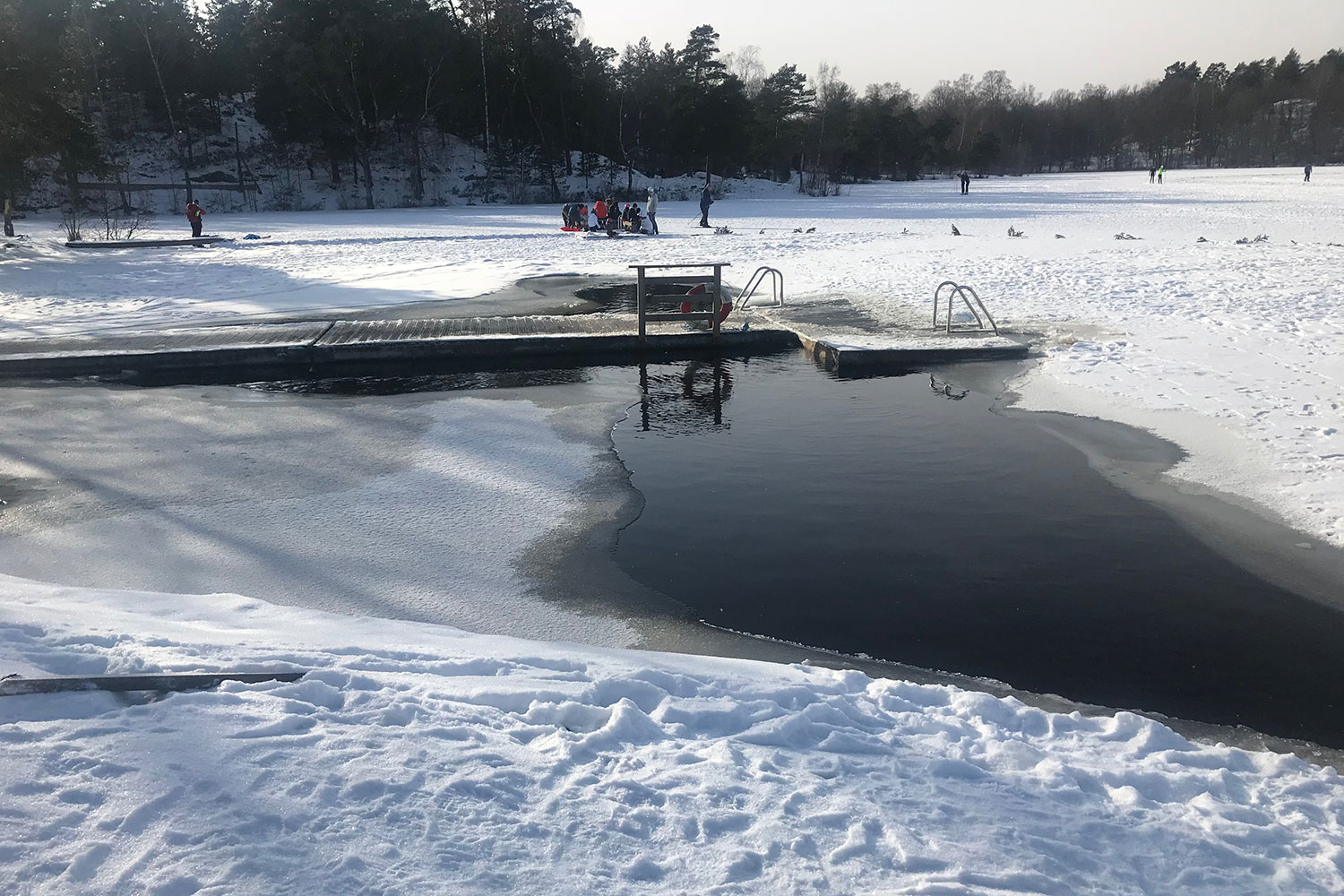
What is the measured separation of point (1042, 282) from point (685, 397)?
10.6 metres

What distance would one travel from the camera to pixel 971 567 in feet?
21.2

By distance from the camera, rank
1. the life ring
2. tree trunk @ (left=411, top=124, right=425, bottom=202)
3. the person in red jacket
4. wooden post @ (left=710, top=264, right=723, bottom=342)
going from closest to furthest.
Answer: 1. wooden post @ (left=710, top=264, right=723, bottom=342)
2. the life ring
3. the person in red jacket
4. tree trunk @ (left=411, top=124, right=425, bottom=202)

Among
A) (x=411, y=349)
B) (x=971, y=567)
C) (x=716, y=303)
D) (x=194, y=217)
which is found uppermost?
(x=194, y=217)

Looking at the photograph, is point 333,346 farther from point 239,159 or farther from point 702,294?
point 239,159

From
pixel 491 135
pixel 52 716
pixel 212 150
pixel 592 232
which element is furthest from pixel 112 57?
pixel 52 716

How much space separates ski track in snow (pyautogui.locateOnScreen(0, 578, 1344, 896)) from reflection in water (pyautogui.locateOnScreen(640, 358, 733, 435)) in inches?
226

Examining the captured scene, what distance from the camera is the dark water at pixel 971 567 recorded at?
5.10m

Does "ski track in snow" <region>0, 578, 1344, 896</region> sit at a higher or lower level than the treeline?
lower

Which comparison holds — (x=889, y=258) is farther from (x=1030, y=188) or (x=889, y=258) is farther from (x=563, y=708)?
(x=1030, y=188)

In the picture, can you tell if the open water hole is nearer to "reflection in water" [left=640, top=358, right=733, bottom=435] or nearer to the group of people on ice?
"reflection in water" [left=640, top=358, right=733, bottom=435]

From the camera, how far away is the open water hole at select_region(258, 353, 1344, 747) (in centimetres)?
511

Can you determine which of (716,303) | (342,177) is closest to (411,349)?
(716,303)

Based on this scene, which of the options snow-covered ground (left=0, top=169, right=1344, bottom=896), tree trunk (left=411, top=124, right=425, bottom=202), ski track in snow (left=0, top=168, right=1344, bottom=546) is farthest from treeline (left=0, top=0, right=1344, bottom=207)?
snow-covered ground (left=0, top=169, right=1344, bottom=896)

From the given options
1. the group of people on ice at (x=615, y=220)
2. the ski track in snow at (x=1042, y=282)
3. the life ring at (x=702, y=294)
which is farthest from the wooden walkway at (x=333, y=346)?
the group of people on ice at (x=615, y=220)
